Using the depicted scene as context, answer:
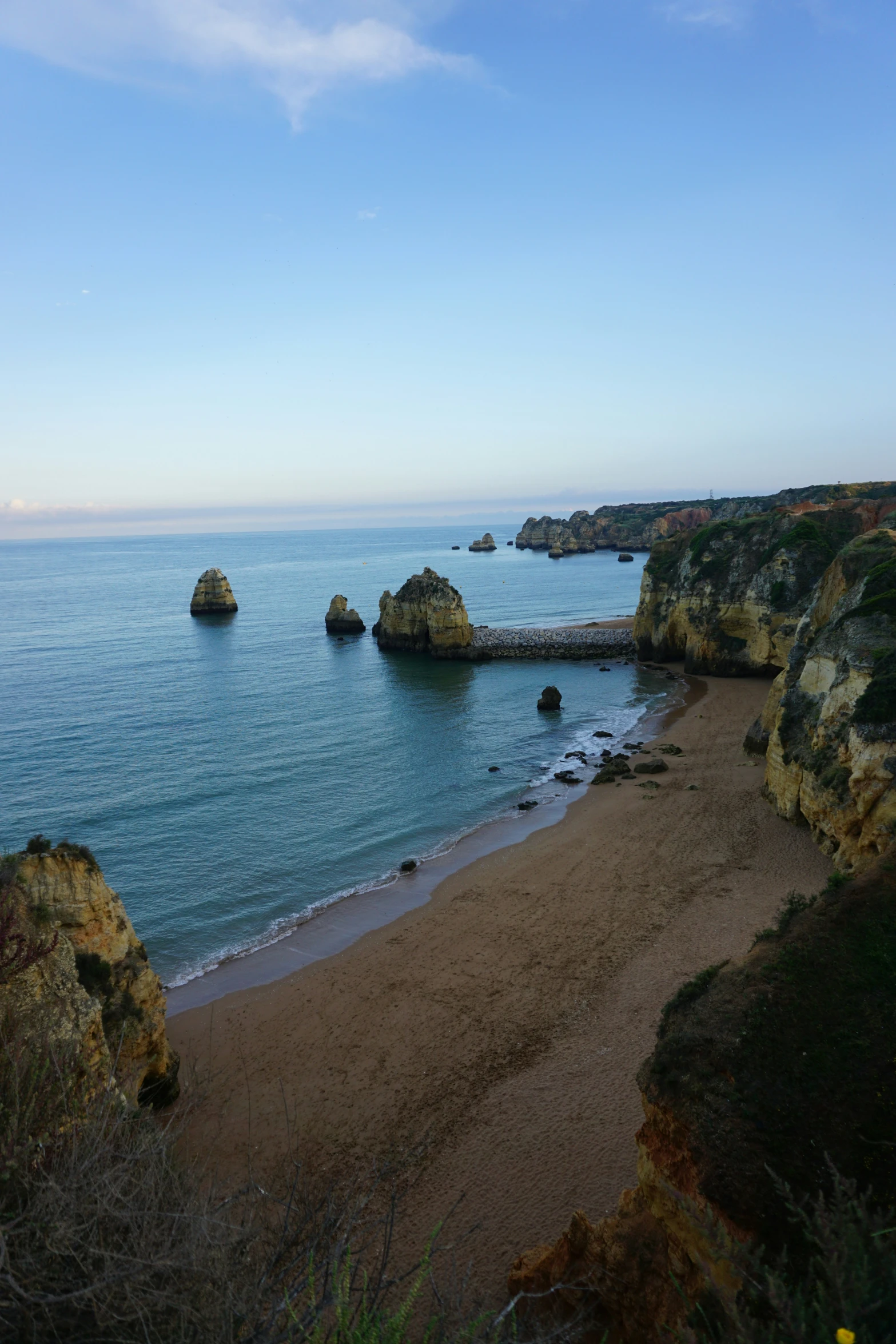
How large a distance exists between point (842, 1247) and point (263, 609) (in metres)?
99.8

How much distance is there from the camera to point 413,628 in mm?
68375

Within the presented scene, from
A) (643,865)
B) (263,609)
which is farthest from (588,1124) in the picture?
(263,609)

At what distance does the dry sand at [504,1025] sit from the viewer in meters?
12.0

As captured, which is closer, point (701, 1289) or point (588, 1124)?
point (701, 1289)

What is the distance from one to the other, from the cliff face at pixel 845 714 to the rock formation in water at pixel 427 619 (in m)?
38.5

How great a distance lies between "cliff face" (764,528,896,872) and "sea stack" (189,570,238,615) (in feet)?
255

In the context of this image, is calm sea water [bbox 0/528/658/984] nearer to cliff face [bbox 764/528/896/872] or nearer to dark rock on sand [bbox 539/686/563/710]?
dark rock on sand [bbox 539/686/563/710]

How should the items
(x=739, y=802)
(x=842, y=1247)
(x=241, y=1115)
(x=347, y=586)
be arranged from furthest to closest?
(x=347, y=586)
(x=739, y=802)
(x=241, y=1115)
(x=842, y=1247)

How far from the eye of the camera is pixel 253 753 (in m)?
39.0

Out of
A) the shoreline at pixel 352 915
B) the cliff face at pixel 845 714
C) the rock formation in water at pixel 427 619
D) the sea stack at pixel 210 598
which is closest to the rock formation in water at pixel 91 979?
the shoreline at pixel 352 915

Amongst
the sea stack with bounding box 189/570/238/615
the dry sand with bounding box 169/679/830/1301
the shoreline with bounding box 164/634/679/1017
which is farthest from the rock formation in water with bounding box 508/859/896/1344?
the sea stack with bounding box 189/570/238/615

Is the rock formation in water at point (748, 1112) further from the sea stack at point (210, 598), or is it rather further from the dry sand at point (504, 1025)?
the sea stack at point (210, 598)

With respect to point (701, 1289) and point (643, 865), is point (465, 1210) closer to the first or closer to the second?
point (701, 1289)

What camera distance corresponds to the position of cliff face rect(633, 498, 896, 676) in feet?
159
